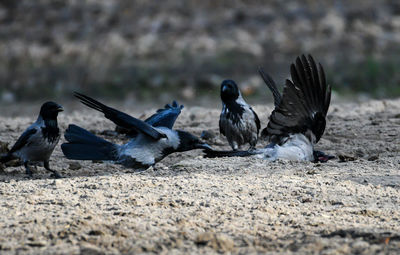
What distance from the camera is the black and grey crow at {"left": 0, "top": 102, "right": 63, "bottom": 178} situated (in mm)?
6629

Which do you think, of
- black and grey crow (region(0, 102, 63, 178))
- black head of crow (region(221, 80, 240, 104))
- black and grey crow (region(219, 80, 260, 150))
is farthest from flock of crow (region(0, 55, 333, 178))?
black head of crow (region(221, 80, 240, 104))

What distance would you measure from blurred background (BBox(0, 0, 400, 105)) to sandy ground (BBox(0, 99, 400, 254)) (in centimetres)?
694

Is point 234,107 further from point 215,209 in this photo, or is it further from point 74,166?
point 215,209

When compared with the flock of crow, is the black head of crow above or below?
above

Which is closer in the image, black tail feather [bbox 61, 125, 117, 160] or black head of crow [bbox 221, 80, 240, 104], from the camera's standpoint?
black tail feather [bbox 61, 125, 117, 160]

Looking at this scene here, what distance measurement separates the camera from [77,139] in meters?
6.37

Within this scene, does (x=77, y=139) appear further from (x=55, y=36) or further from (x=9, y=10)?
(x=9, y=10)

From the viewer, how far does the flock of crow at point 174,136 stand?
6363mm

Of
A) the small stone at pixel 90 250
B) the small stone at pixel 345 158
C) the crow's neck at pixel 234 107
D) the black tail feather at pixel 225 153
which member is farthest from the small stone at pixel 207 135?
the small stone at pixel 90 250

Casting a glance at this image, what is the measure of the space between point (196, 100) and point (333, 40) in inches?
176

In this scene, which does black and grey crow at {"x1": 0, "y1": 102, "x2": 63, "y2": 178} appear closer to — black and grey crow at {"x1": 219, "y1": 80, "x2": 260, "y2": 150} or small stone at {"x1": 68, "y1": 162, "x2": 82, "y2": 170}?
small stone at {"x1": 68, "y1": 162, "x2": 82, "y2": 170}

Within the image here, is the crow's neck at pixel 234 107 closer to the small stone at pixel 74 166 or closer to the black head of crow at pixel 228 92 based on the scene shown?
the black head of crow at pixel 228 92

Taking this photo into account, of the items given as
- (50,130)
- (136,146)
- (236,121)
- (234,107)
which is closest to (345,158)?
(236,121)

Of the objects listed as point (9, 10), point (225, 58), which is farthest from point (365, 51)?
point (9, 10)
